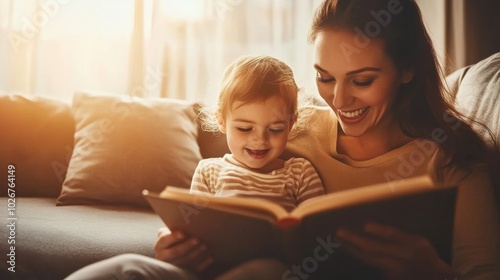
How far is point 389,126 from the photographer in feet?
3.92

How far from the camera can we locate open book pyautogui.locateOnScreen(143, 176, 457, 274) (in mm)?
744

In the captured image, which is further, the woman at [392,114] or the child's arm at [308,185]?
the child's arm at [308,185]

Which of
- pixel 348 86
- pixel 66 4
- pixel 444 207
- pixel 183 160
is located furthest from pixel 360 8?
pixel 66 4

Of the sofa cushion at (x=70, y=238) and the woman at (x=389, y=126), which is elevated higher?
the woman at (x=389, y=126)

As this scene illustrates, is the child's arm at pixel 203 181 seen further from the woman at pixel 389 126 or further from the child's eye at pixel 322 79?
the child's eye at pixel 322 79

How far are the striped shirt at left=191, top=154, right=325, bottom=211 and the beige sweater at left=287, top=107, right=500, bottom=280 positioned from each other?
0.05 metres

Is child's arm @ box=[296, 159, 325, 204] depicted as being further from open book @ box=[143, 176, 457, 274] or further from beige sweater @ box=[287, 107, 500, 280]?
open book @ box=[143, 176, 457, 274]

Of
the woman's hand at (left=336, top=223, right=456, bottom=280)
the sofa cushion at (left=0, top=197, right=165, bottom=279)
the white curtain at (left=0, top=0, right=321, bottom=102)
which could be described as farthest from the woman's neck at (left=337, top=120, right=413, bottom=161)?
the white curtain at (left=0, top=0, right=321, bottom=102)

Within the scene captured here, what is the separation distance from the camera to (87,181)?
1.63 meters

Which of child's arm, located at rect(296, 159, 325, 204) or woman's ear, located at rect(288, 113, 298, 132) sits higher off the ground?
woman's ear, located at rect(288, 113, 298, 132)

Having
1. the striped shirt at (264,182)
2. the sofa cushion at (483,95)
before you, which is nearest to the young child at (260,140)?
the striped shirt at (264,182)

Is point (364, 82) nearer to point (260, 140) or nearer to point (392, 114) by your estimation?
point (392, 114)

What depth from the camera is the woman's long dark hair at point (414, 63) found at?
3.56ft

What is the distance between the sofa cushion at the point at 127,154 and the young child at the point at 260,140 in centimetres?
48
